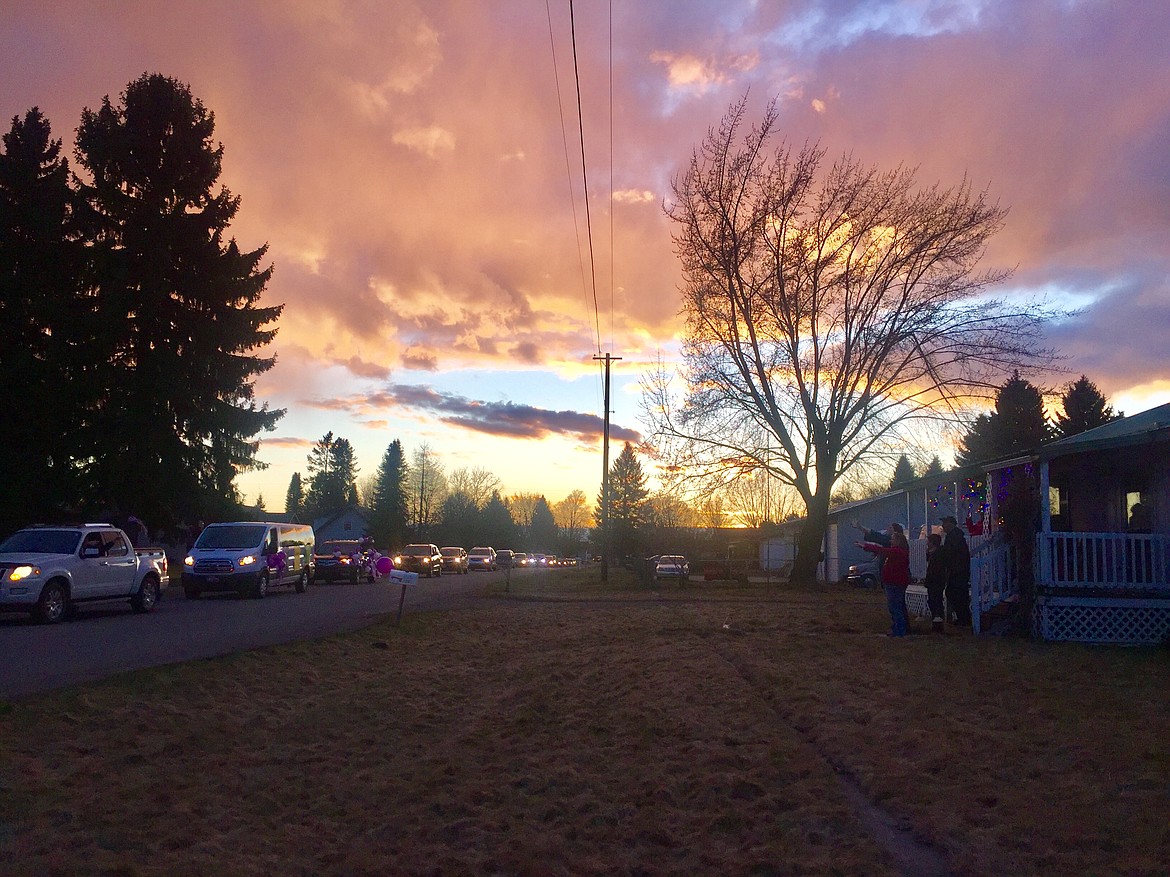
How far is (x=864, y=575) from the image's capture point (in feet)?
145

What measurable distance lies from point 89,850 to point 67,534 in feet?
48.9

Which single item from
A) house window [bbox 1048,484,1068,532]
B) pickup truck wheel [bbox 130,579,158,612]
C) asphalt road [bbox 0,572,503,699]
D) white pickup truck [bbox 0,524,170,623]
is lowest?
asphalt road [bbox 0,572,503,699]

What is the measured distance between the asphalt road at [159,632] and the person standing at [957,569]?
1062 centimetres

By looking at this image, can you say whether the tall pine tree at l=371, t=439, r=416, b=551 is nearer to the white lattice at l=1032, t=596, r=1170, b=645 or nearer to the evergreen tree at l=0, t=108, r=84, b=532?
the evergreen tree at l=0, t=108, r=84, b=532

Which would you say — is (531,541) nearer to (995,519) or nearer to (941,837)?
(995,519)

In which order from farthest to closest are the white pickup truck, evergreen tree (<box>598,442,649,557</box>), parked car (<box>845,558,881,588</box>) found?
evergreen tree (<box>598,442,649,557</box>) → parked car (<box>845,558,881,588</box>) → the white pickup truck

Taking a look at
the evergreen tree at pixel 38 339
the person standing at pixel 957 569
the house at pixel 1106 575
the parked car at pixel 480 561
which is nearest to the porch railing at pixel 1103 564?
the house at pixel 1106 575

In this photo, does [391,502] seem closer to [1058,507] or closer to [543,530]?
[543,530]

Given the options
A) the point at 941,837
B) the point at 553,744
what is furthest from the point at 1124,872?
the point at 553,744

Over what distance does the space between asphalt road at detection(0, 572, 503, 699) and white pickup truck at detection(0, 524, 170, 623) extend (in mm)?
396

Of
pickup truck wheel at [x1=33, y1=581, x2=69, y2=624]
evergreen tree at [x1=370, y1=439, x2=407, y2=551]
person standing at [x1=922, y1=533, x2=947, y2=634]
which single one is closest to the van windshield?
pickup truck wheel at [x1=33, y1=581, x2=69, y2=624]

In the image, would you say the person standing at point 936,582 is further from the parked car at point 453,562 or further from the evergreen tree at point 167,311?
the parked car at point 453,562

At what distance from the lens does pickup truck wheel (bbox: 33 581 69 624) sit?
16.4 m

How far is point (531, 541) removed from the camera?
149m
